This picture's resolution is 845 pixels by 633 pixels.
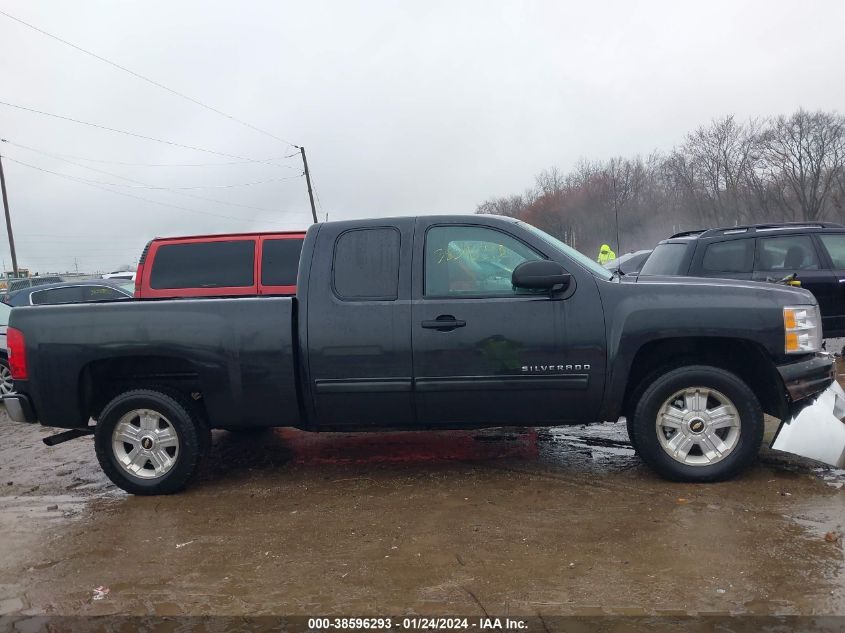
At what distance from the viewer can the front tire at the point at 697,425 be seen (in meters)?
4.41

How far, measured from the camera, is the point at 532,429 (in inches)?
247

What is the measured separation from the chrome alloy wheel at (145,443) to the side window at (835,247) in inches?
313

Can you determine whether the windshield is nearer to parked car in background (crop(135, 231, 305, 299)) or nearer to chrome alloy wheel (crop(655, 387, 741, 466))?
chrome alloy wheel (crop(655, 387, 741, 466))

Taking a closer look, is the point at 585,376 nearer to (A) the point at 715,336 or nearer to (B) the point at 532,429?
(A) the point at 715,336

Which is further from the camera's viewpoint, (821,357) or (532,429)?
(532,429)

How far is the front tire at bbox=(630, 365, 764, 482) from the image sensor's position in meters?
4.41

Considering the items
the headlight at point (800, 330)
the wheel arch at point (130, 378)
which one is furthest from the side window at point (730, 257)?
the wheel arch at point (130, 378)

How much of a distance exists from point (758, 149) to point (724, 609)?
169 ft

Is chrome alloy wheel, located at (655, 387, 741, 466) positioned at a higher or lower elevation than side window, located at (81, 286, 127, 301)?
lower

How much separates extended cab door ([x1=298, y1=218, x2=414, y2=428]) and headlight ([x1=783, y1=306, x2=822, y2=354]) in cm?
249

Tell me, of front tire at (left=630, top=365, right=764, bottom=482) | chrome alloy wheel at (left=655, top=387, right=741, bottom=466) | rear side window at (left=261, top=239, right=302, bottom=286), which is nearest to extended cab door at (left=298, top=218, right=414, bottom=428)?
front tire at (left=630, top=365, right=764, bottom=482)

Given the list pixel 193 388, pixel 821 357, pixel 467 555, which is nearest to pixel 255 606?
pixel 467 555

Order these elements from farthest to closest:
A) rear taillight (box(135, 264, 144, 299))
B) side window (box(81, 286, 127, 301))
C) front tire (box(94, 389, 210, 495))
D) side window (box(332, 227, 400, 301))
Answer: side window (box(81, 286, 127, 301)) < rear taillight (box(135, 264, 144, 299)) < front tire (box(94, 389, 210, 495)) < side window (box(332, 227, 400, 301))

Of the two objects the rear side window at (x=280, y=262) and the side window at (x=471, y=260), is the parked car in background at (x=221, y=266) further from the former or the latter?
the side window at (x=471, y=260)
